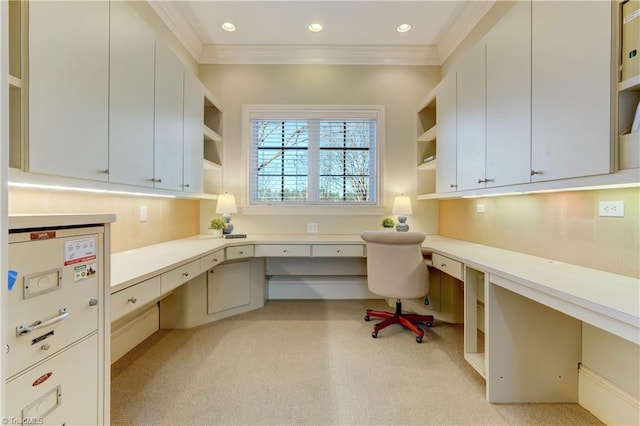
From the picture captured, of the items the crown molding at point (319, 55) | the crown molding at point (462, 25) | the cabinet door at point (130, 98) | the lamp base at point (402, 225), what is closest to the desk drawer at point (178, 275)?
the cabinet door at point (130, 98)

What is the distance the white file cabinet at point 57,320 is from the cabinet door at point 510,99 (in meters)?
2.15

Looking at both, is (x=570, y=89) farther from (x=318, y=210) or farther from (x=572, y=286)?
(x=318, y=210)

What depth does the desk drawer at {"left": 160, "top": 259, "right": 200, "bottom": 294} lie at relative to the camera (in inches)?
61.1

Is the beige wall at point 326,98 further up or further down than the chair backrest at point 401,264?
further up

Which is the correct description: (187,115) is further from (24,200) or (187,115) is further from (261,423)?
(261,423)

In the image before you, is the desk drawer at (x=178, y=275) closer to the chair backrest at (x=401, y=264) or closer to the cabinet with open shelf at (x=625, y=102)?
the chair backrest at (x=401, y=264)

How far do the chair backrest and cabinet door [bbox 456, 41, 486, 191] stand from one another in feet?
2.03

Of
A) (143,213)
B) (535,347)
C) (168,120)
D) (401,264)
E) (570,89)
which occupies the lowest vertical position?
(535,347)

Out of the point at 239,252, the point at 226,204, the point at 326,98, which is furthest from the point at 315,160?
the point at 239,252

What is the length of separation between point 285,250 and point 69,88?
6.35 ft

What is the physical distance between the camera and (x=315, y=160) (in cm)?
329

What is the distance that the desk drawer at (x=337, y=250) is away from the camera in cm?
270

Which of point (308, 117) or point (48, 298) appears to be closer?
point (48, 298)

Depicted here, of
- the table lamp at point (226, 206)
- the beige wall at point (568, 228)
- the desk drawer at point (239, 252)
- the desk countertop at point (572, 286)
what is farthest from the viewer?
the table lamp at point (226, 206)
